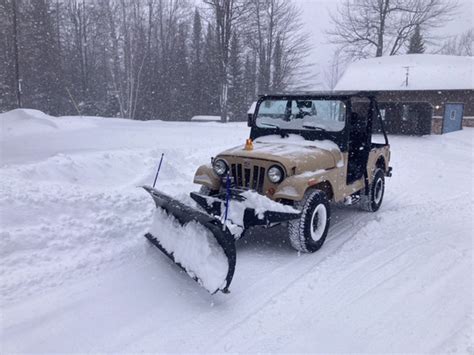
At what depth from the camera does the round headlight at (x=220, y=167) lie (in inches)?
196

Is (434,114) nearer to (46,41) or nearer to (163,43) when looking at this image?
(163,43)

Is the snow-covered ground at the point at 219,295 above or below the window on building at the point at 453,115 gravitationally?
below

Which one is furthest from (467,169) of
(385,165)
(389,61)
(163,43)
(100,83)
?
(100,83)

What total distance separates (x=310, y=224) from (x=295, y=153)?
924 mm

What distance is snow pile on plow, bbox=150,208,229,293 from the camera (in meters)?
3.56

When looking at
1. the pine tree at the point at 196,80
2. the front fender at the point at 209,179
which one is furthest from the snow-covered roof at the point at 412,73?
the front fender at the point at 209,179

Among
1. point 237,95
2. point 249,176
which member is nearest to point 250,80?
point 237,95

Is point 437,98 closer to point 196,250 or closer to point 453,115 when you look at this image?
point 453,115

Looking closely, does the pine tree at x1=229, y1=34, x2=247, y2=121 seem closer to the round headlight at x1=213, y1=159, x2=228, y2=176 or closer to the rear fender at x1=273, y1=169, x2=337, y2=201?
the round headlight at x1=213, y1=159, x2=228, y2=176

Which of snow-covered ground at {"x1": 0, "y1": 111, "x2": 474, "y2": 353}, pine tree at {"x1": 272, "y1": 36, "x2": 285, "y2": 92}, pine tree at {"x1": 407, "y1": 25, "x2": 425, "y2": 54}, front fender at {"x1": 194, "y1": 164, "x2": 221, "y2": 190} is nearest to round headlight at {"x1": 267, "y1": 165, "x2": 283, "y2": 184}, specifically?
front fender at {"x1": 194, "y1": 164, "x2": 221, "y2": 190}

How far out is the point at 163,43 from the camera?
41.7 meters

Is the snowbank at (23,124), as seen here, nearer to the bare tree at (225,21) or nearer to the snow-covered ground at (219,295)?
the snow-covered ground at (219,295)

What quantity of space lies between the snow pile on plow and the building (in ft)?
63.4

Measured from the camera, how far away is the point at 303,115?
5.79 m
